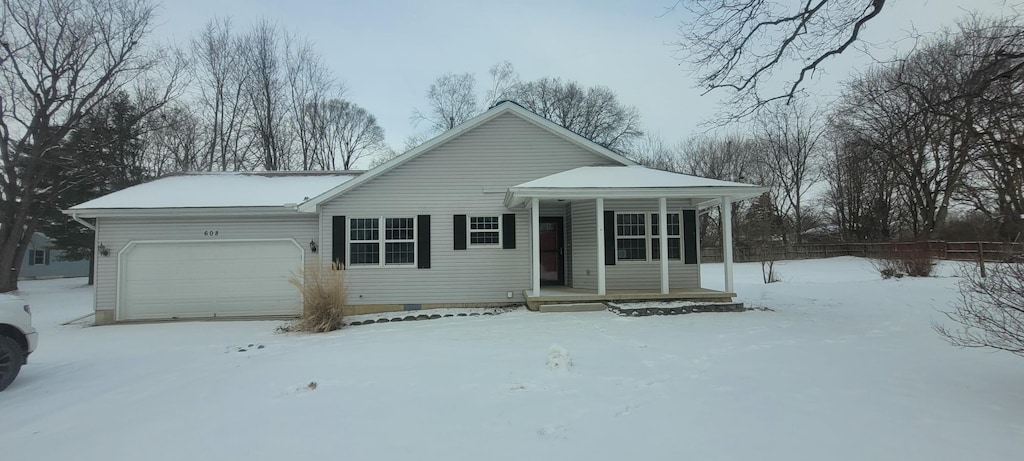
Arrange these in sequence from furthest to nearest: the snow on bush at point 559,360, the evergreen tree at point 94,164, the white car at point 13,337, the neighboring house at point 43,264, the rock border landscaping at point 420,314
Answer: the neighboring house at point 43,264 → the evergreen tree at point 94,164 → the rock border landscaping at point 420,314 → the white car at point 13,337 → the snow on bush at point 559,360

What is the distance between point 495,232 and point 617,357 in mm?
6178

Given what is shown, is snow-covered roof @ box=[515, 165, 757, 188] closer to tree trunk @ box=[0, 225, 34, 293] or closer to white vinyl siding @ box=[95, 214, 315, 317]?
white vinyl siding @ box=[95, 214, 315, 317]

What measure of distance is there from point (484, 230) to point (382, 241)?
246 cm

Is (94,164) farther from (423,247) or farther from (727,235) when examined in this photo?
(727,235)

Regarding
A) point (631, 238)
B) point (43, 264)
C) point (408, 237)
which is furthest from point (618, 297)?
point (43, 264)

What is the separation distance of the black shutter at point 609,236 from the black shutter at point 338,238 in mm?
6219

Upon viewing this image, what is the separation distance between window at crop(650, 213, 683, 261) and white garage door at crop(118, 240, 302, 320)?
868 centimetres

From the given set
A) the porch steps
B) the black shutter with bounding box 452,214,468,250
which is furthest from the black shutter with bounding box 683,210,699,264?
the black shutter with bounding box 452,214,468,250

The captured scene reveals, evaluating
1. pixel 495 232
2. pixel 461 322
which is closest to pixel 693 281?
pixel 495 232

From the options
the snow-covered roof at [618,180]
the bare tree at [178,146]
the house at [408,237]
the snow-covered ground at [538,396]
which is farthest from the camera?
the bare tree at [178,146]

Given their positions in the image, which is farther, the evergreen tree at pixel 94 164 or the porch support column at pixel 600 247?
the evergreen tree at pixel 94 164

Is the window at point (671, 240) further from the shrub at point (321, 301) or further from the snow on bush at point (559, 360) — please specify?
the shrub at point (321, 301)

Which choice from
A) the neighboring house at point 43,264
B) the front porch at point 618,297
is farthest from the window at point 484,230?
the neighboring house at point 43,264

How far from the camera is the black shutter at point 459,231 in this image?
452 inches
